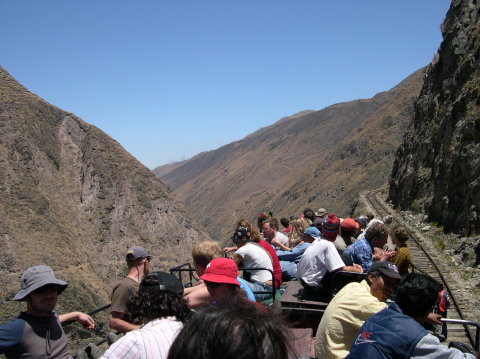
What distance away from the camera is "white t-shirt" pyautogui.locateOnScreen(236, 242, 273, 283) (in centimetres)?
655

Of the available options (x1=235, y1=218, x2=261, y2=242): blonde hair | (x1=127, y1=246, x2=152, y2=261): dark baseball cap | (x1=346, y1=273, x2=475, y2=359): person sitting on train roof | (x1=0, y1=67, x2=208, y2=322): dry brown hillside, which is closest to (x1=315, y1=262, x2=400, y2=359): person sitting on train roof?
(x1=346, y1=273, x2=475, y2=359): person sitting on train roof

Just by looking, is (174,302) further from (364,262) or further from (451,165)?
(451,165)

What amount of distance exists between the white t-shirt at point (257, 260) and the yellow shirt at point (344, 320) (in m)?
2.35

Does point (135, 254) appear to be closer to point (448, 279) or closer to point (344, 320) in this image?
point (344, 320)

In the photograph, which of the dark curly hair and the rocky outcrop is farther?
the rocky outcrop

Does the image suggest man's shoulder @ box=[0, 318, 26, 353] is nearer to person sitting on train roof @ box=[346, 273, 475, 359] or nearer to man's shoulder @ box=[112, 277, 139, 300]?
man's shoulder @ box=[112, 277, 139, 300]

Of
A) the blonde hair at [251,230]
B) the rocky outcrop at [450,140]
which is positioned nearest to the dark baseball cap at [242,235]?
Result: the blonde hair at [251,230]

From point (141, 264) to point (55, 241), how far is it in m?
21.9

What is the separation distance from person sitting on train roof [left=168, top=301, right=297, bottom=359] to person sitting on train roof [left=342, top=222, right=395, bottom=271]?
5079mm

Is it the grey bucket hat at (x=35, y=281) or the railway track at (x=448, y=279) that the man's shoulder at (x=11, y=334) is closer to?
the grey bucket hat at (x=35, y=281)

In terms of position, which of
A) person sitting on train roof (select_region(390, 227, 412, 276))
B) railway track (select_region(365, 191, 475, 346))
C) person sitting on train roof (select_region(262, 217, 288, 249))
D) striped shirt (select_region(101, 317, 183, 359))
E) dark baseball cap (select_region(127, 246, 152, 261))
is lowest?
railway track (select_region(365, 191, 475, 346))

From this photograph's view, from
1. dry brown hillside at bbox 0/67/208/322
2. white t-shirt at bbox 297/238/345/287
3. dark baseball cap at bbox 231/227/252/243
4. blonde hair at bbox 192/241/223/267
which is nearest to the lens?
blonde hair at bbox 192/241/223/267

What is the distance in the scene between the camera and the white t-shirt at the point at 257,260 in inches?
258

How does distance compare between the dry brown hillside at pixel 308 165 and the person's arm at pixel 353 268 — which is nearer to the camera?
the person's arm at pixel 353 268
